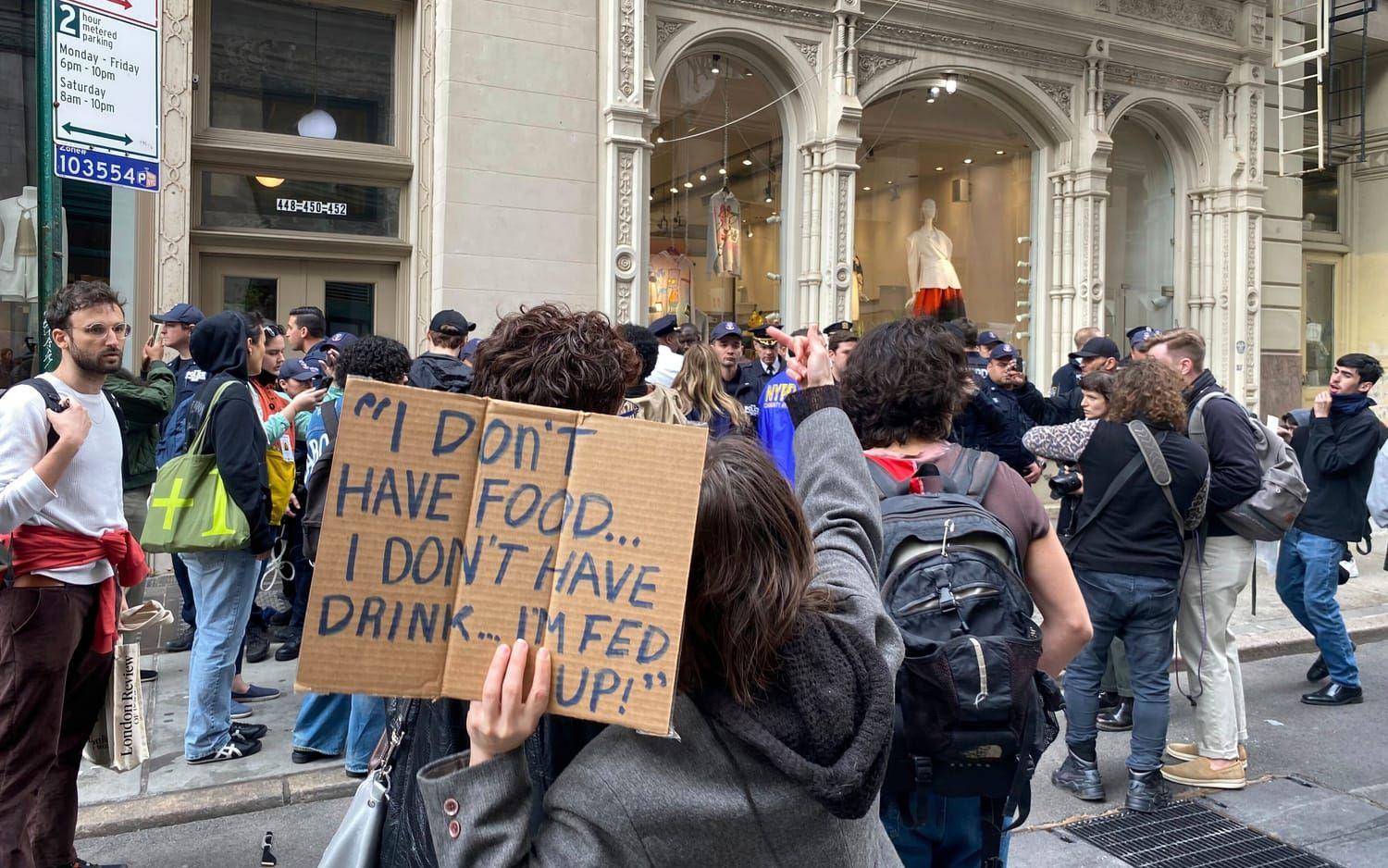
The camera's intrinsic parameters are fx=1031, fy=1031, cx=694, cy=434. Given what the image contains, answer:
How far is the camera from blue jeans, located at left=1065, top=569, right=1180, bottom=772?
15.7 ft

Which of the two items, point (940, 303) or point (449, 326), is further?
point (940, 303)

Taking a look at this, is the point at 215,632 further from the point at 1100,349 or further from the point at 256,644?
the point at 1100,349

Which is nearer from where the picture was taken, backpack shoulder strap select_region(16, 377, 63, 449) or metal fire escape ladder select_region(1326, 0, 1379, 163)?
backpack shoulder strap select_region(16, 377, 63, 449)

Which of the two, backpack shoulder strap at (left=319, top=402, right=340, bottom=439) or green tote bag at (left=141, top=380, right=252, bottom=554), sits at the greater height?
backpack shoulder strap at (left=319, top=402, right=340, bottom=439)

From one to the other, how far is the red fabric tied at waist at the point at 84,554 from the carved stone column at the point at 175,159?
5.45 metres

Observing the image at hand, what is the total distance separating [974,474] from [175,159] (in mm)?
8309

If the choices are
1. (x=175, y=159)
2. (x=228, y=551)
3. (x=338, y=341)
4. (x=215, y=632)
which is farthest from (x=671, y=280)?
(x=215, y=632)

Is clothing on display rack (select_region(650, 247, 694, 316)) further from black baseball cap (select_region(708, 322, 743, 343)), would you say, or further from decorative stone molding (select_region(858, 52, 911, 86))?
decorative stone molding (select_region(858, 52, 911, 86))

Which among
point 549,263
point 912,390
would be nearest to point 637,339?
point 912,390

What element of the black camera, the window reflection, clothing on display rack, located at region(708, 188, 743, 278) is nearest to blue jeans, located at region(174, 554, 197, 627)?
the window reflection

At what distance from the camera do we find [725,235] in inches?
472

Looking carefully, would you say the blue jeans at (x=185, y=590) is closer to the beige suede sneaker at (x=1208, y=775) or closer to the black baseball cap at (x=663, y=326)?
the black baseball cap at (x=663, y=326)

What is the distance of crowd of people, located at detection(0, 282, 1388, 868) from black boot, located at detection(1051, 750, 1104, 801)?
0.01 meters

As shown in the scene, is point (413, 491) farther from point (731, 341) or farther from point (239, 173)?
point (239, 173)
